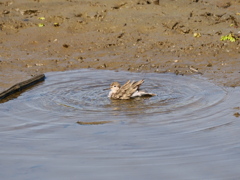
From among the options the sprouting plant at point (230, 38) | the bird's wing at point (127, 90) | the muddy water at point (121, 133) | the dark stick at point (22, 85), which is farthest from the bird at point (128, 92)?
the sprouting plant at point (230, 38)

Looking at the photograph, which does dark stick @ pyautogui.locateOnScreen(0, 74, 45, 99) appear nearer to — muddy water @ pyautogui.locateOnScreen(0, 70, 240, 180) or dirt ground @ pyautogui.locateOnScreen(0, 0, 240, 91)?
muddy water @ pyautogui.locateOnScreen(0, 70, 240, 180)

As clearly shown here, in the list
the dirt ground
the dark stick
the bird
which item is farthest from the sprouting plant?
the dark stick

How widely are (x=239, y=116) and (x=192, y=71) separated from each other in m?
3.67

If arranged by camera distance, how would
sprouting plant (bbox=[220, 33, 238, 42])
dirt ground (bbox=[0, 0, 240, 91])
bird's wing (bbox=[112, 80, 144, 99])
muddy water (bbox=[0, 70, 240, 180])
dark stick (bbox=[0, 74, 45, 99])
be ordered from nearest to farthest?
muddy water (bbox=[0, 70, 240, 180]) → bird's wing (bbox=[112, 80, 144, 99]) → dark stick (bbox=[0, 74, 45, 99]) → dirt ground (bbox=[0, 0, 240, 91]) → sprouting plant (bbox=[220, 33, 238, 42])

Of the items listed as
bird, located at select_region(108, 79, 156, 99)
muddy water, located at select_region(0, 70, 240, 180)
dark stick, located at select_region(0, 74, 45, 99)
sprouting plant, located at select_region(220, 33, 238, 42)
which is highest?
sprouting plant, located at select_region(220, 33, 238, 42)

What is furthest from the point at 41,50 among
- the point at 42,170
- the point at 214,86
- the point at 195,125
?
the point at 42,170

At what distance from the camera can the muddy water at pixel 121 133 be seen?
6816 millimetres

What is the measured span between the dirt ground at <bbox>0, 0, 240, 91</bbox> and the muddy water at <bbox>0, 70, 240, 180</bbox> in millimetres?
1394

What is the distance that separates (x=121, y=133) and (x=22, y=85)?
12.7 ft

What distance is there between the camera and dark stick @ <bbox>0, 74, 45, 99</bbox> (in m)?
10.8

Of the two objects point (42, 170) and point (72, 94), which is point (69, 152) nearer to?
point (42, 170)

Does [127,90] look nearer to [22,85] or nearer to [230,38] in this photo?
[22,85]

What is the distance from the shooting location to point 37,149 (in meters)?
7.59

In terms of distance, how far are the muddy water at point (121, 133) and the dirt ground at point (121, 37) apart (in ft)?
4.57
